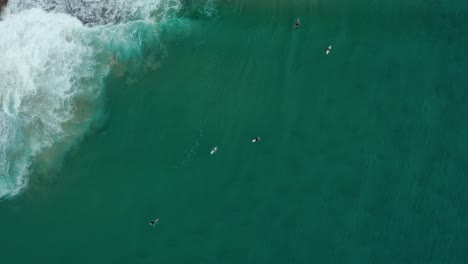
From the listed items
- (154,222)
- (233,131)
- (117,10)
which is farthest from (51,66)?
(233,131)

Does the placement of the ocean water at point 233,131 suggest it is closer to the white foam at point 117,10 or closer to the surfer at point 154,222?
the white foam at point 117,10

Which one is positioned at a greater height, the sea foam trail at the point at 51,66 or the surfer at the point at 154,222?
Result: the sea foam trail at the point at 51,66

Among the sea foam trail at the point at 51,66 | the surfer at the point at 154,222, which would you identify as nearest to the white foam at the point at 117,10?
the sea foam trail at the point at 51,66

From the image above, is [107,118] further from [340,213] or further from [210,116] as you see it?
[340,213]

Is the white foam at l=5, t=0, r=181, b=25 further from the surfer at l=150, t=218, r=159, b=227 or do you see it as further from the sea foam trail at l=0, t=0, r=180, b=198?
the surfer at l=150, t=218, r=159, b=227

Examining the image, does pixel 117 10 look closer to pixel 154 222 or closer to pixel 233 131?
pixel 233 131

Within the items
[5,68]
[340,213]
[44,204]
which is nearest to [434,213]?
[340,213]
